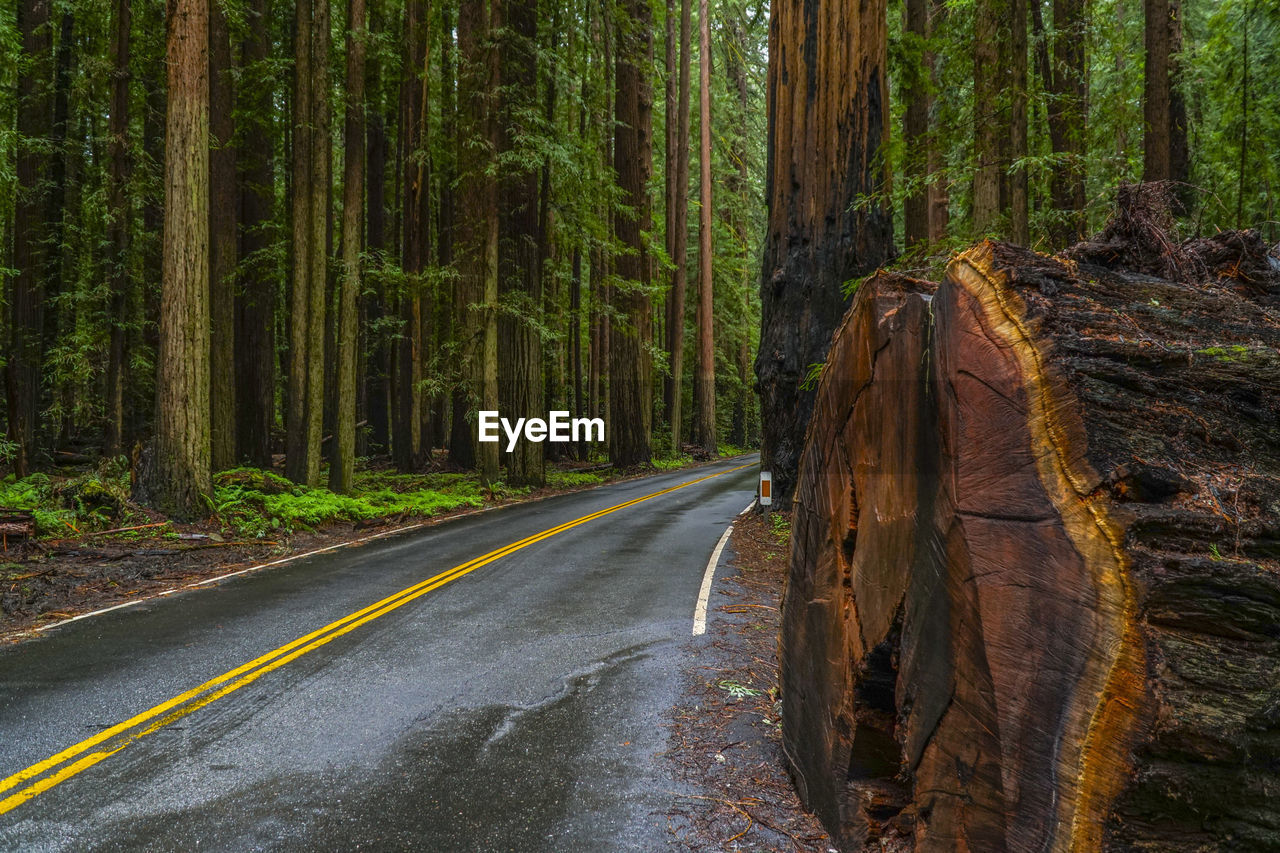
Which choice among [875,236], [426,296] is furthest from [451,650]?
[426,296]

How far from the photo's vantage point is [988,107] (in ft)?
34.7

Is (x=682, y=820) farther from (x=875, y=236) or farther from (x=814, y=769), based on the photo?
(x=875, y=236)

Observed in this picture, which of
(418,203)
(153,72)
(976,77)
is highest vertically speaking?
(153,72)

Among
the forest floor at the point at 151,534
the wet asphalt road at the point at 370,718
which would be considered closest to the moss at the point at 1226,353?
the wet asphalt road at the point at 370,718

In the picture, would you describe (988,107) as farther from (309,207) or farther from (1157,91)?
(309,207)

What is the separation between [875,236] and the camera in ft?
33.4

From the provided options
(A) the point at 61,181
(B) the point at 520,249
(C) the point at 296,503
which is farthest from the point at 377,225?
(C) the point at 296,503

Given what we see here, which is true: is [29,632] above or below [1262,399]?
below

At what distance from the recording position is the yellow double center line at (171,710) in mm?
3869

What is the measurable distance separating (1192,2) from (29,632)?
1319 inches

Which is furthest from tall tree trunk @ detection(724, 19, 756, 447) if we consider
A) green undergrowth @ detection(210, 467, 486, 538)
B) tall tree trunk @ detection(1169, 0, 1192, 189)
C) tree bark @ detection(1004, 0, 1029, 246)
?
tree bark @ detection(1004, 0, 1029, 246)

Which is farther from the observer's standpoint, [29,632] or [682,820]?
[29,632]

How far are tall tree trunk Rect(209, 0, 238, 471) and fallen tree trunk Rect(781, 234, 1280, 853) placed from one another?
15.4 m

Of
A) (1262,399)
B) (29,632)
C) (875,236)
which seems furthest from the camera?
(875,236)
